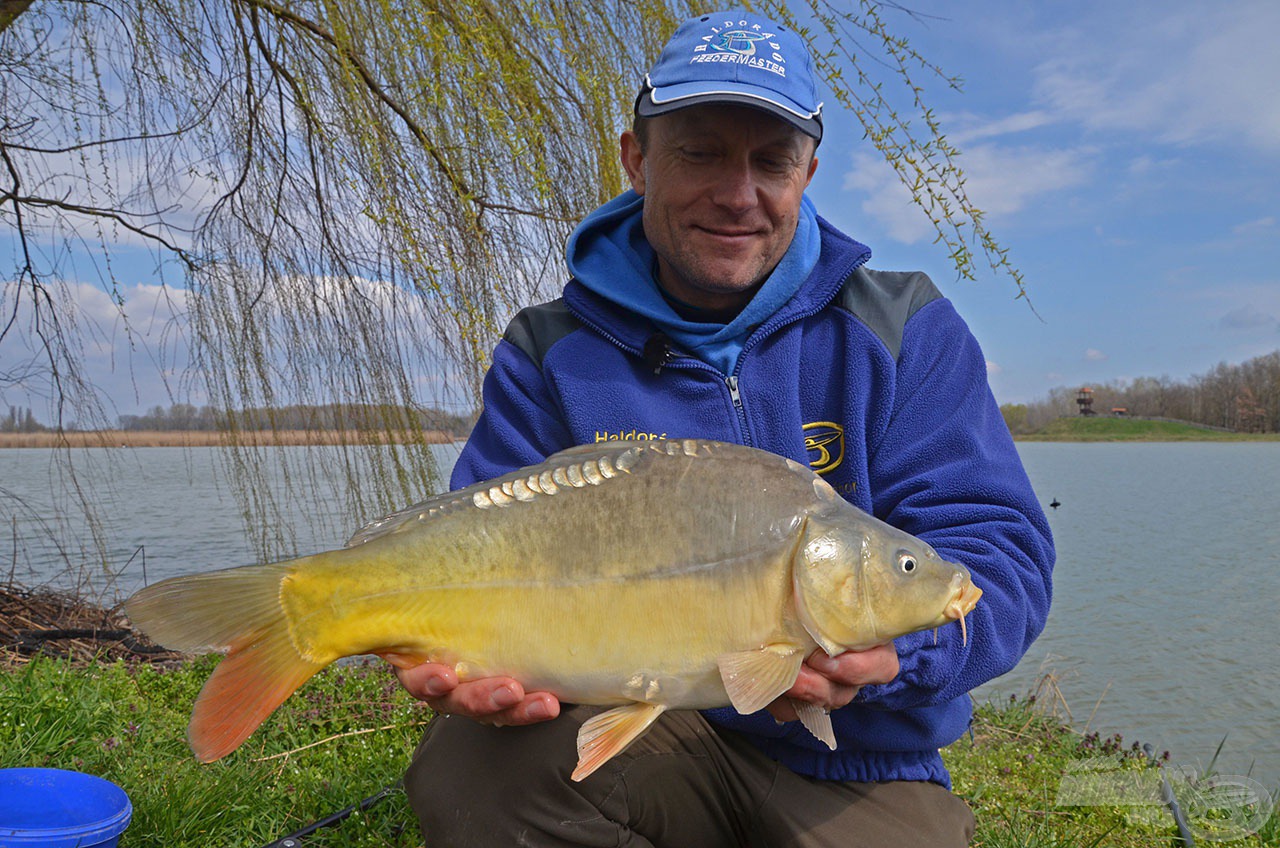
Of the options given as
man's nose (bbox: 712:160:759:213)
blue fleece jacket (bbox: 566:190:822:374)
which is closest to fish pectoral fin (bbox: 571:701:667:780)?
blue fleece jacket (bbox: 566:190:822:374)

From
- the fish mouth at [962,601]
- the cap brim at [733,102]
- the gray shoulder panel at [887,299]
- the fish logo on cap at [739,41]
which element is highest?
the fish logo on cap at [739,41]

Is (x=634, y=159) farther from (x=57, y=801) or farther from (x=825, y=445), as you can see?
(x=57, y=801)

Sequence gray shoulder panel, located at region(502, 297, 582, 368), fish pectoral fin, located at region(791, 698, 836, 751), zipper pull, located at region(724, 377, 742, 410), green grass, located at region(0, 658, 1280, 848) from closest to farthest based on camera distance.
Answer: fish pectoral fin, located at region(791, 698, 836, 751), zipper pull, located at region(724, 377, 742, 410), gray shoulder panel, located at region(502, 297, 582, 368), green grass, located at region(0, 658, 1280, 848)

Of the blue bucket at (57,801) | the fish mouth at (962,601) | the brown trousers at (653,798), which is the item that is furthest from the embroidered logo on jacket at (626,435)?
the blue bucket at (57,801)

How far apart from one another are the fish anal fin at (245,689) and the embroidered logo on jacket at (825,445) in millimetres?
1155

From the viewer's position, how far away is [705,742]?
215 centimetres

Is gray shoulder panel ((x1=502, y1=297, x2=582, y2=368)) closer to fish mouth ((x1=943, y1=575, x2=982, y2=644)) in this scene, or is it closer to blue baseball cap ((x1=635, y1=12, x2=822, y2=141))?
blue baseball cap ((x1=635, y1=12, x2=822, y2=141))

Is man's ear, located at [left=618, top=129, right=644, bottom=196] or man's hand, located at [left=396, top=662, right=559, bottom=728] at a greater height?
man's ear, located at [left=618, top=129, right=644, bottom=196]

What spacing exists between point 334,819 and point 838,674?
1608 mm

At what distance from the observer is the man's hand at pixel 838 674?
5.23 ft

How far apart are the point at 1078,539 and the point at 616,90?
11.4 m

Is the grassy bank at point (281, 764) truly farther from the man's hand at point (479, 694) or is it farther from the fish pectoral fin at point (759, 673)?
the fish pectoral fin at point (759, 673)

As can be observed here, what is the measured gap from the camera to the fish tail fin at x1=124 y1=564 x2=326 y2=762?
1.57 metres

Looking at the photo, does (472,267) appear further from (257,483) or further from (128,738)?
(128,738)
